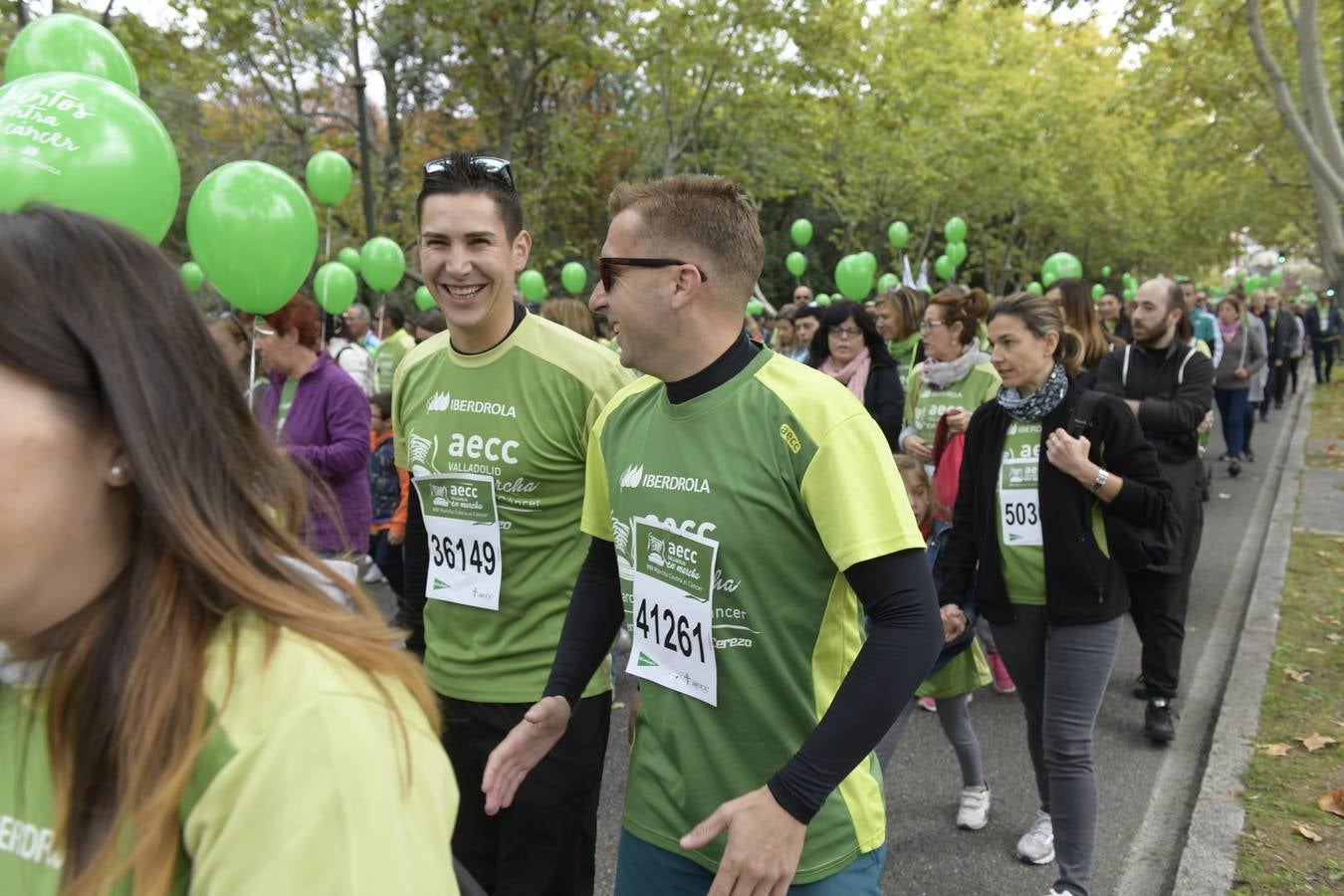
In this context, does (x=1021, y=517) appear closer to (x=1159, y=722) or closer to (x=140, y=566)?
(x=1159, y=722)

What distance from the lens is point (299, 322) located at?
193 inches

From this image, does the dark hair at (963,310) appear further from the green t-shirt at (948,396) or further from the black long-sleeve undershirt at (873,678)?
the black long-sleeve undershirt at (873,678)

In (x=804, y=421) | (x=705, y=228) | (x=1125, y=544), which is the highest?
(x=705, y=228)

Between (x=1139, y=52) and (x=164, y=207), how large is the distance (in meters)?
17.3

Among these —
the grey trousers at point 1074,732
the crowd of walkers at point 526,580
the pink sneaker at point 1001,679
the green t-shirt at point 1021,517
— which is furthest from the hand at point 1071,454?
the pink sneaker at point 1001,679

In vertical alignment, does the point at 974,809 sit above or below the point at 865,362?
below

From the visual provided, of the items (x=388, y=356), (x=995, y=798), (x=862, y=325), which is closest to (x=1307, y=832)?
(x=995, y=798)

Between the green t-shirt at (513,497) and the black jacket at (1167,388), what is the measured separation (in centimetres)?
355

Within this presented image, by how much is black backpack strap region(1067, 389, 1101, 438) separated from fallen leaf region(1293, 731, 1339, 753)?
219 centimetres

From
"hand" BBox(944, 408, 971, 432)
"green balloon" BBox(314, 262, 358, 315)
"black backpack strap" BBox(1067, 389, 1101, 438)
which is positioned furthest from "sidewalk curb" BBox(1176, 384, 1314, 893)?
"green balloon" BBox(314, 262, 358, 315)

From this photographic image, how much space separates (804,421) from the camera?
192 centimetres

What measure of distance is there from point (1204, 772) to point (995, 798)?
913mm

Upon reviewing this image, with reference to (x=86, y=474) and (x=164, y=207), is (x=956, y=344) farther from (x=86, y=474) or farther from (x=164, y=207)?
(x=86, y=474)

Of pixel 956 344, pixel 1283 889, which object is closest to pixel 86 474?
pixel 1283 889
